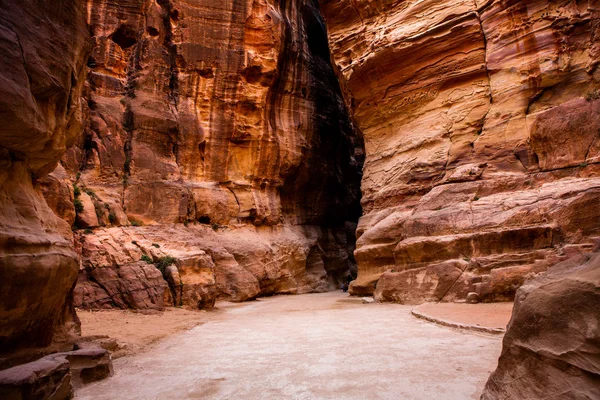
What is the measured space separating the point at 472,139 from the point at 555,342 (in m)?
13.7

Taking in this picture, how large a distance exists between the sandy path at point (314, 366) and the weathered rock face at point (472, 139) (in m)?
5.46

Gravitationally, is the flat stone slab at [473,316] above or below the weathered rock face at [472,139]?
below

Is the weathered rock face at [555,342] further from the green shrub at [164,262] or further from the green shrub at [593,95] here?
the green shrub at [164,262]

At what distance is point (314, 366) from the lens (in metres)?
4.75

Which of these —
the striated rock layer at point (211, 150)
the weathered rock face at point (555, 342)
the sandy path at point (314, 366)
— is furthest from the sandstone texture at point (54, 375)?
the striated rock layer at point (211, 150)

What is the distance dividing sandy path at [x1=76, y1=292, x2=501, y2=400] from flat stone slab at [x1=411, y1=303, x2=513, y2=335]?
26 cm

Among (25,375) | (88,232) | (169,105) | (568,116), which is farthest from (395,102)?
(25,375)

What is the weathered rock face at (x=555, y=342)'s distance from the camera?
2.54 m

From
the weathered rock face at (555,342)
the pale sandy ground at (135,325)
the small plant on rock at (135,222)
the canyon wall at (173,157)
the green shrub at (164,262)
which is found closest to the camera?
the weathered rock face at (555,342)

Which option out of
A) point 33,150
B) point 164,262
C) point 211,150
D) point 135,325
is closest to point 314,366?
point 33,150

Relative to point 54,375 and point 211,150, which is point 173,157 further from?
point 54,375

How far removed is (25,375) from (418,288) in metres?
11.1

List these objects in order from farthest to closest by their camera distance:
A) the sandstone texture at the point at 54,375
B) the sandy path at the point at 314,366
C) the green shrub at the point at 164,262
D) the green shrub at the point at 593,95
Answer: the green shrub at the point at 164,262
the green shrub at the point at 593,95
the sandy path at the point at 314,366
the sandstone texture at the point at 54,375

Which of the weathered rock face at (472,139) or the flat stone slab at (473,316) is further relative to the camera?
the weathered rock face at (472,139)
